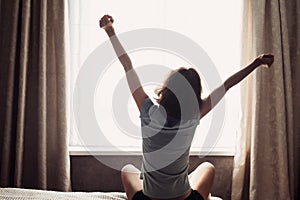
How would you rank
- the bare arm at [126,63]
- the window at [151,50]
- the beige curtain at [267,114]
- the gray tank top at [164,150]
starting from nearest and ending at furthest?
the gray tank top at [164,150], the bare arm at [126,63], the beige curtain at [267,114], the window at [151,50]

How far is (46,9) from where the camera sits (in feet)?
8.61

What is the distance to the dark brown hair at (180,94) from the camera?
1808 mm

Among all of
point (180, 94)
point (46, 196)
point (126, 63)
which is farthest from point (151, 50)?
point (46, 196)

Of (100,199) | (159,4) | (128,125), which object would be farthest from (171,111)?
(159,4)

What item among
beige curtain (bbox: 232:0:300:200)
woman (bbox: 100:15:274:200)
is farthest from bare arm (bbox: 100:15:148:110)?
beige curtain (bbox: 232:0:300:200)

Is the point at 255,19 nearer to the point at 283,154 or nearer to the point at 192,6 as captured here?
the point at 192,6

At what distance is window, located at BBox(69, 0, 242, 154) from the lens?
113 inches

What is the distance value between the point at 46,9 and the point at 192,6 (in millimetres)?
1028

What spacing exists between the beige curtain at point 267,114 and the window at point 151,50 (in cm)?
14

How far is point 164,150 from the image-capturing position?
180cm

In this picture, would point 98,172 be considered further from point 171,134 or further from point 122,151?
point 171,134

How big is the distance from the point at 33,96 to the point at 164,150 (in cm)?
120

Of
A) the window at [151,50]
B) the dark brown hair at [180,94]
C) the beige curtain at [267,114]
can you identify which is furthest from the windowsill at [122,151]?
the dark brown hair at [180,94]

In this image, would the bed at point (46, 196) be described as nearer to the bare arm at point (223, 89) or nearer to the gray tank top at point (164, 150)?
the gray tank top at point (164, 150)
